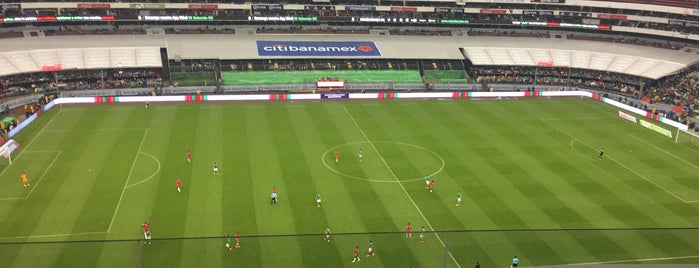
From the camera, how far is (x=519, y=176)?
4603 centimetres

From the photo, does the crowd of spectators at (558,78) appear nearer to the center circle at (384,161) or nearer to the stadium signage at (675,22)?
the stadium signage at (675,22)

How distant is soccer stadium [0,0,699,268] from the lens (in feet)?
105

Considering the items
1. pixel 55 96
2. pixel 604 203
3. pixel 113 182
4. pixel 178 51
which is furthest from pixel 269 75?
pixel 604 203

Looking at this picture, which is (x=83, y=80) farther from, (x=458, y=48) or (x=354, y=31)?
(x=458, y=48)

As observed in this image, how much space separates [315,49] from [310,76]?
6788 millimetres

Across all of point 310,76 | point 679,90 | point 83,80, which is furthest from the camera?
point 310,76

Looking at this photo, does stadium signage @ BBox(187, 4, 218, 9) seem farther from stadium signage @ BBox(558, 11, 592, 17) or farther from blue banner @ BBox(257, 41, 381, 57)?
stadium signage @ BBox(558, 11, 592, 17)

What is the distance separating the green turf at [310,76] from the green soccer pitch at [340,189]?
575 inches

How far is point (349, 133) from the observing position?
57188 millimetres

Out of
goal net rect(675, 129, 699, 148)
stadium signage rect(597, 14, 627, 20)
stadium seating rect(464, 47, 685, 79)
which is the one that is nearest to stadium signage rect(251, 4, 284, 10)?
stadium seating rect(464, 47, 685, 79)

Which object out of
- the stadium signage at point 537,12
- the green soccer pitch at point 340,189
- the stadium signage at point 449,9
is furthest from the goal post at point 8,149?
the stadium signage at point 537,12

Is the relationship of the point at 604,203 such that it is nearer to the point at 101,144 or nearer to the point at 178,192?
the point at 178,192

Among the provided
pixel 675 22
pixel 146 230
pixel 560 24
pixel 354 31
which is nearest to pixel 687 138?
pixel 675 22

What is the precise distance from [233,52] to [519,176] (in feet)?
173
